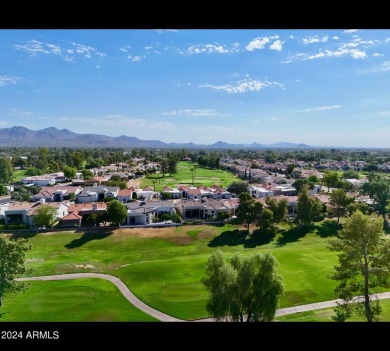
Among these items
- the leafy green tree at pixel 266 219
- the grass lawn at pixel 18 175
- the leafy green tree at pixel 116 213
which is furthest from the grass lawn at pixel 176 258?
the grass lawn at pixel 18 175

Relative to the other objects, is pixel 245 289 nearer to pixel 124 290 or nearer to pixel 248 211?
pixel 124 290

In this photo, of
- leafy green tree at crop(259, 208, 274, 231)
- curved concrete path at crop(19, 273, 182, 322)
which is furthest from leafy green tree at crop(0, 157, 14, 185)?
leafy green tree at crop(259, 208, 274, 231)

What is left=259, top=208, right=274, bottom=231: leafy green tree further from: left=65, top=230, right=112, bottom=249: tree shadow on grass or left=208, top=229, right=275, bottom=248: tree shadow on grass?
left=65, top=230, right=112, bottom=249: tree shadow on grass

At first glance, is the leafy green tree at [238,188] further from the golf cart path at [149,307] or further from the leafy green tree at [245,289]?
the leafy green tree at [245,289]

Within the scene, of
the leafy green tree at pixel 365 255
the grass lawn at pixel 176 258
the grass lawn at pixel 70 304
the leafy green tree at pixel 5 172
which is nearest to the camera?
the leafy green tree at pixel 365 255
